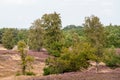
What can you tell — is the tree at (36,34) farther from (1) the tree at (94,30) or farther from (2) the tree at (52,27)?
(1) the tree at (94,30)

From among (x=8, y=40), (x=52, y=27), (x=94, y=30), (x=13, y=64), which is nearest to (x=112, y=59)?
(x=94, y=30)

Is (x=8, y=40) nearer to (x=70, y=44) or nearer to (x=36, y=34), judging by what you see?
(x=36, y=34)

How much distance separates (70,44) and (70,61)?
33.9m

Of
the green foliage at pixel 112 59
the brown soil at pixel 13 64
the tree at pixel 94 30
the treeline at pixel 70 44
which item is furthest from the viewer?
the tree at pixel 94 30

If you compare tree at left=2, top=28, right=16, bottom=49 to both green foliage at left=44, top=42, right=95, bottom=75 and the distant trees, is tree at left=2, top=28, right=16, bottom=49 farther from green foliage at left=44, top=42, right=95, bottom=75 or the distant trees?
green foliage at left=44, top=42, right=95, bottom=75

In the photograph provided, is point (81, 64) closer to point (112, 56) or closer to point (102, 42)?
point (112, 56)

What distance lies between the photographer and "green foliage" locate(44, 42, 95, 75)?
5191 cm

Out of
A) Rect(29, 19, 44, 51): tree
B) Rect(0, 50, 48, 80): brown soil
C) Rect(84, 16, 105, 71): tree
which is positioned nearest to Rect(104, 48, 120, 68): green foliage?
Rect(84, 16, 105, 71): tree

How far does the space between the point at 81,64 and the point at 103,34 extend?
28808 mm

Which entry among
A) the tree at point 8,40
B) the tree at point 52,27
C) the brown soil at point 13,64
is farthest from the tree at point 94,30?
the tree at point 8,40

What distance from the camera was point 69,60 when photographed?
51.8 meters

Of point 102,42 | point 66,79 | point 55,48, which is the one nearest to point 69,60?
point 55,48

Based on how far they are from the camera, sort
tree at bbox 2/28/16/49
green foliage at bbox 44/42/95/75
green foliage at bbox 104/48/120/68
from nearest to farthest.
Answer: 1. green foliage at bbox 44/42/95/75
2. green foliage at bbox 104/48/120/68
3. tree at bbox 2/28/16/49

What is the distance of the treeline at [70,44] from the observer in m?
52.7
